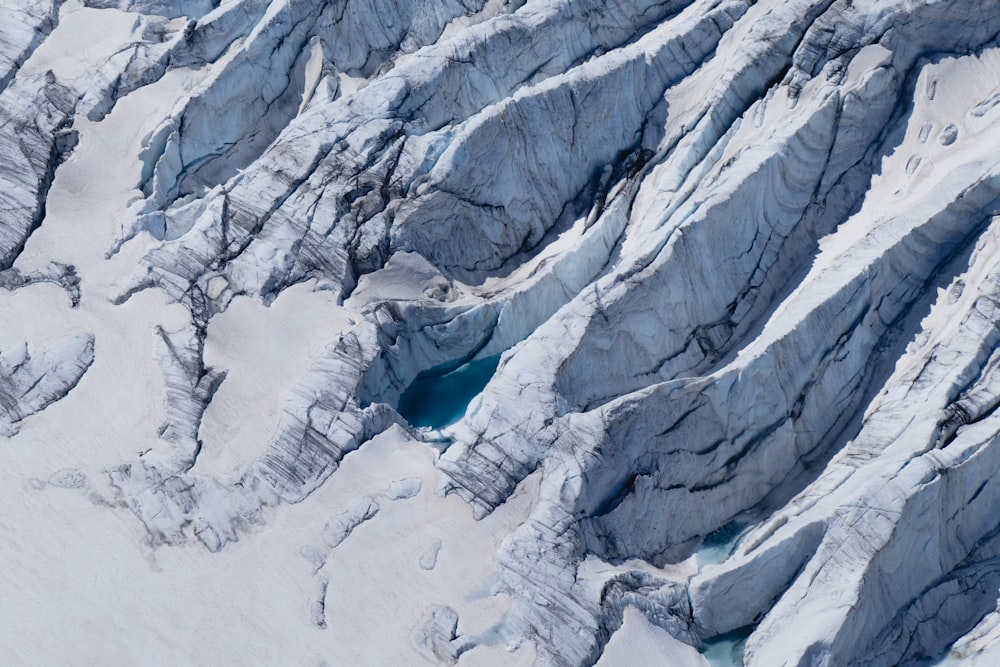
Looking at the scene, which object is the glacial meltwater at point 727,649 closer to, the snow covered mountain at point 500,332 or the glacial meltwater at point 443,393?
the snow covered mountain at point 500,332

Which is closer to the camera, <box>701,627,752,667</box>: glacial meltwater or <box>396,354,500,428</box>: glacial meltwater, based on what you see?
<box>701,627,752,667</box>: glacial meltwater

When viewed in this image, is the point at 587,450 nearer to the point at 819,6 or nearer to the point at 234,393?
the point at 234,393

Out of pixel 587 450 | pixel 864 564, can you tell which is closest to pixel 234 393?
pixel 587 450

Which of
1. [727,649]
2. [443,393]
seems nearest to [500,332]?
[443,393]

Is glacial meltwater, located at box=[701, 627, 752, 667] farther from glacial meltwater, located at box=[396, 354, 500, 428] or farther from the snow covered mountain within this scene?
glacial meltwater, located at box=[396, 354, 500, 428]

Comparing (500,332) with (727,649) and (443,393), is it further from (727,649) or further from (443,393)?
(727,649)

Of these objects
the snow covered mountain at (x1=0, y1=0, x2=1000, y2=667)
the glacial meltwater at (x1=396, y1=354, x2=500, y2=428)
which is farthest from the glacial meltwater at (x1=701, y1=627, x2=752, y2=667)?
the glacial meltwater at (x1=396, y1=354, x2=500, y2=428)
